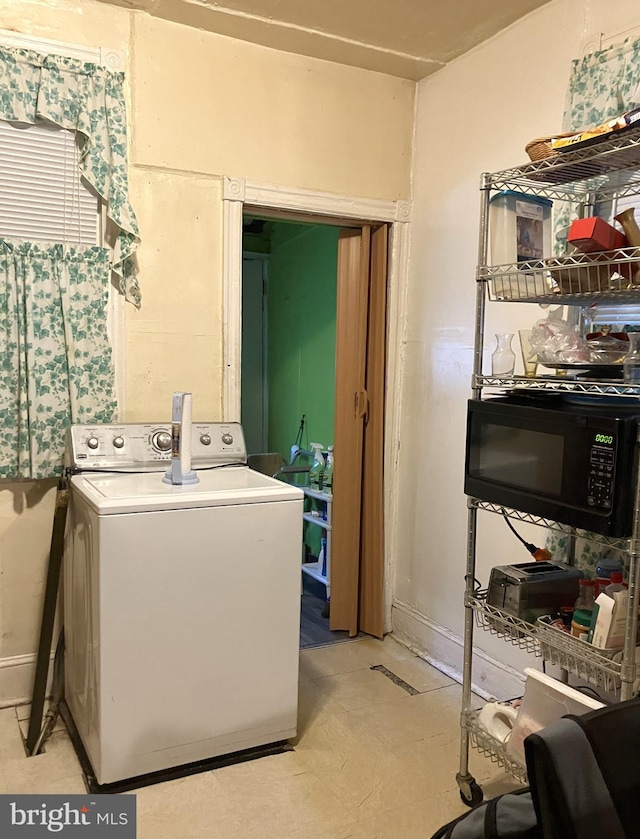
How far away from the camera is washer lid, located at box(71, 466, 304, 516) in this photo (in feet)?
6.13

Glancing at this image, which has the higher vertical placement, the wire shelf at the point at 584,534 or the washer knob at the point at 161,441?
the washer knob at the point at 161,441

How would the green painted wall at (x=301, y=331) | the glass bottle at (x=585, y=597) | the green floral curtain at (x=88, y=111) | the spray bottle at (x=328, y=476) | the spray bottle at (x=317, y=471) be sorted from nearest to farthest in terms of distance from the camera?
the glass bottle at (x=585, y=597) → the green floral curtain at (x=88, y=111) → the spray bottle at (x=328, y=476) → the spray bottle at (x=317, y=471) → the green painted wall at (x=301, y=331)

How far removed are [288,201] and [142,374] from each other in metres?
0.93

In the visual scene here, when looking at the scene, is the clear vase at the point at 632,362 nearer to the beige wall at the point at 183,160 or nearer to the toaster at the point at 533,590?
the toaster at the point at 533,590

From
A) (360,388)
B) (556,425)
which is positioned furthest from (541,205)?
(360,388)

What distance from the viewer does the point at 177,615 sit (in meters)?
1.94

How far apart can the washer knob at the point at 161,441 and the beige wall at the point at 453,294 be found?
113 centimetres

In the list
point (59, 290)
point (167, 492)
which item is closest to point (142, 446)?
point (167, 492)

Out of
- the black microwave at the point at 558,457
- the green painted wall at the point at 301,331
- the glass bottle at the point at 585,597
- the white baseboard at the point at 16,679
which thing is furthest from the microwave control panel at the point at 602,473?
the green painted wall at the point at 301,331

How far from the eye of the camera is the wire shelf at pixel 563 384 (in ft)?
4.91

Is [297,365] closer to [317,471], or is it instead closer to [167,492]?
[317,471]

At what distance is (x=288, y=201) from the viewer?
8.86ft

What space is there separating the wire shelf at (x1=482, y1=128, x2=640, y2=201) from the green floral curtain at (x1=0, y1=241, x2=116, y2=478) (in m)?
1.42

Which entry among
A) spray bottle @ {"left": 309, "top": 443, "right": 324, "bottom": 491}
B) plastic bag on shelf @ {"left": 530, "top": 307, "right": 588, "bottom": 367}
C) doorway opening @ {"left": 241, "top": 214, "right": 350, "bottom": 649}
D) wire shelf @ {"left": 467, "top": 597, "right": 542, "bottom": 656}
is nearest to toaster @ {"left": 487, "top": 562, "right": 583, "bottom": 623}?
wire shelf @ {"left": 467, "top": 597, "right": 542, "bottom": 656}
